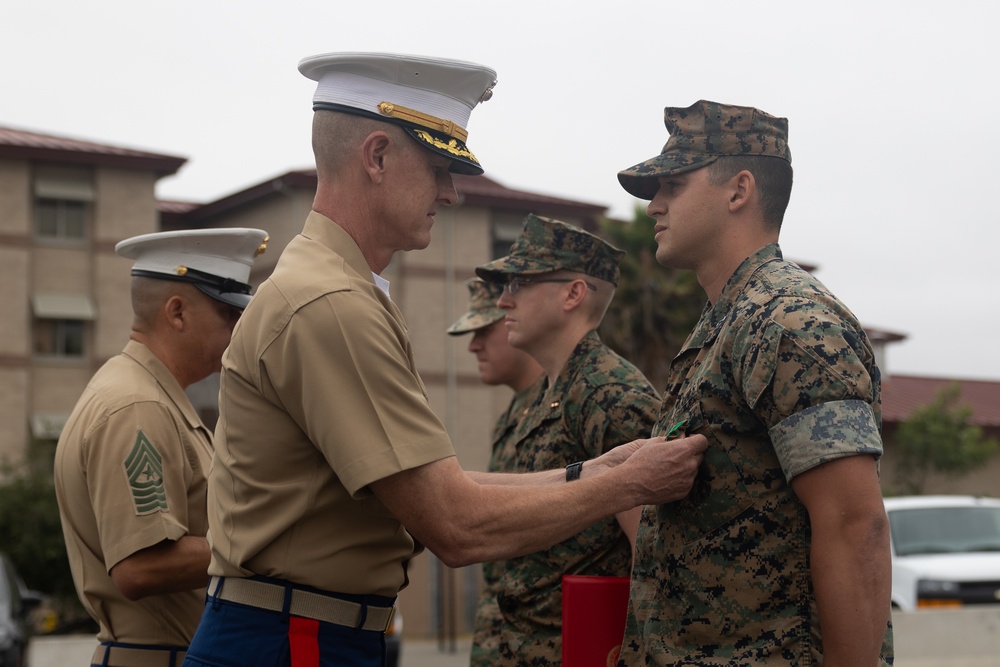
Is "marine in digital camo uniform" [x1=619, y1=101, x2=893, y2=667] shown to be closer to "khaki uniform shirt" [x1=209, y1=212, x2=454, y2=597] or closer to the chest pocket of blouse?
the chest pocket of blouse

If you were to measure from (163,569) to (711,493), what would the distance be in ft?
6.03

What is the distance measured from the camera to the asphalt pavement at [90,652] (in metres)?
9.66

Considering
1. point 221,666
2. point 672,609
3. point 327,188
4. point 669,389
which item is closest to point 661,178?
point 669,389

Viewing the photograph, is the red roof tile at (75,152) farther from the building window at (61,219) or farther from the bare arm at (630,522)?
the bare arm at (630,522)

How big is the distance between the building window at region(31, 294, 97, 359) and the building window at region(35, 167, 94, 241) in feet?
5.05

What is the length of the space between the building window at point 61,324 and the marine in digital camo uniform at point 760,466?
27.2 m

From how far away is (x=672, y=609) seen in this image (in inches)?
123

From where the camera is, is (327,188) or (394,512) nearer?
(394,512)

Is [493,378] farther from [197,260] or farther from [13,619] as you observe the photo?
[13,619]

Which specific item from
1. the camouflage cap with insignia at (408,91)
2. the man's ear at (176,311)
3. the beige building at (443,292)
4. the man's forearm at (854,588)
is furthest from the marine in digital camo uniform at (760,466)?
the beige building at (443,292)

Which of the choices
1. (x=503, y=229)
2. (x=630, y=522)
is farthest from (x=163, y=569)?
(x=503, y=229)

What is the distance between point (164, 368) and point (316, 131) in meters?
1.55

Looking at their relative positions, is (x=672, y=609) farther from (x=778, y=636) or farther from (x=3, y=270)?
(x=3, y=270)

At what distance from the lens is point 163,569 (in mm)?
3906
